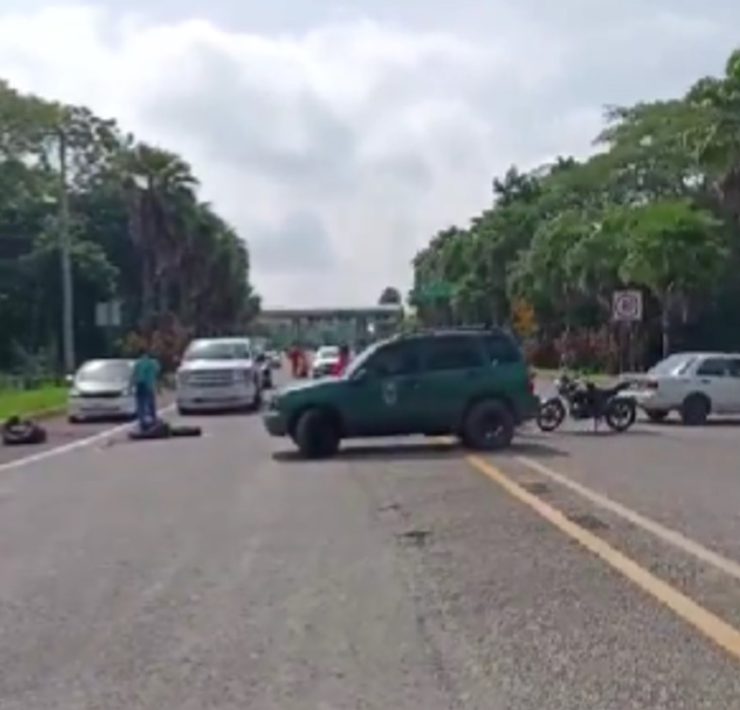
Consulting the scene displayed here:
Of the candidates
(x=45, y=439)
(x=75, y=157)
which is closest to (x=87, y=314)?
(x=75, y=157)

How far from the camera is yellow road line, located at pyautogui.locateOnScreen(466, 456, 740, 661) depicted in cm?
1213

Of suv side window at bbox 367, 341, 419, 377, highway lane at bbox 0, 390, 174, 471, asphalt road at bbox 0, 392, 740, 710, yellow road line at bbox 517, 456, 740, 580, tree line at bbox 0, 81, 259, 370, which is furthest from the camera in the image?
tree line at bbox 0, 81, 259, 370

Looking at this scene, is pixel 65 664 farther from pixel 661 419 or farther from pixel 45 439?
pixel 661 419

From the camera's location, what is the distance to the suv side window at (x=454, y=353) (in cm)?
3262

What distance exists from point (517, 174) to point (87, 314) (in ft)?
174

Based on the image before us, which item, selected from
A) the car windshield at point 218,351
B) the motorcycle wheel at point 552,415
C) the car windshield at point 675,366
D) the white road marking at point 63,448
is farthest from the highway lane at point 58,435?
Answer: the car windshield at point 675,366

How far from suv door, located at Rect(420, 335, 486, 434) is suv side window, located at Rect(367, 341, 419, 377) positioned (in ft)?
0.60

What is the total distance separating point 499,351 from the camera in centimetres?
3281

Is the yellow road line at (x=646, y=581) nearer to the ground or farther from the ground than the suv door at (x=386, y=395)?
nearer to the ground

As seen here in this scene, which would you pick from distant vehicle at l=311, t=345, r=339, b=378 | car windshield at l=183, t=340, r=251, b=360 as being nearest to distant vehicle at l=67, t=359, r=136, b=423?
car windshield at l=183, t=340, r=251, b=360

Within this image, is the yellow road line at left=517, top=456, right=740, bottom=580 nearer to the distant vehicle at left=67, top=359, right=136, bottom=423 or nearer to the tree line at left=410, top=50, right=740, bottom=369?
the distant vehicle at left=67, top=359, right=136, bottom=423

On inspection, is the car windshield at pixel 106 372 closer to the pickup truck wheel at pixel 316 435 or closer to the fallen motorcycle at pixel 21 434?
the fallen motorcycle at pixel 21 434

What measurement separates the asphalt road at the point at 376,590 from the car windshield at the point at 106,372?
73.5 feet

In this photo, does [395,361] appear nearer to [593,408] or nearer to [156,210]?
[593,408]
